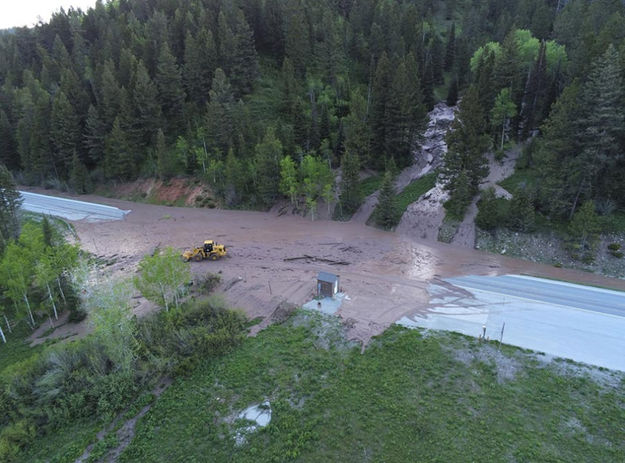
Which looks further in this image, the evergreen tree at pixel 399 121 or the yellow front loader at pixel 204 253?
the evergreen tree at pixel 399 121

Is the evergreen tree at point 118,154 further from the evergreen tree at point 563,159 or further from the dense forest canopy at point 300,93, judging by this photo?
the evergreen tree at point 563,159

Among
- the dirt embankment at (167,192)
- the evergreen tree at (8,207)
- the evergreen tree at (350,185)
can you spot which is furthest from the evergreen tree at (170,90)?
the evergreen tree at (350,185)

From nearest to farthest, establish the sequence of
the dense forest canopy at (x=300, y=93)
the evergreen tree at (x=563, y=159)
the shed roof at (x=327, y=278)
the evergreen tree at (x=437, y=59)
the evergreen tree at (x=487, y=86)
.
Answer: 1. the shed roof at (x=327, y=278)
2. the evergreen tree at (x=563, y=159)
3. the dense forest canopy at (x=300, y=93)
4. the evergreen tree at (x=487, y=86)
5. the evergreen tree at (x=437, y=59)

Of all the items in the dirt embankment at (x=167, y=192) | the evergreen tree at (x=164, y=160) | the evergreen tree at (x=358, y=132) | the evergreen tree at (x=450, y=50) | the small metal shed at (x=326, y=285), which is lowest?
the small metal shed at (x=326, y=285)

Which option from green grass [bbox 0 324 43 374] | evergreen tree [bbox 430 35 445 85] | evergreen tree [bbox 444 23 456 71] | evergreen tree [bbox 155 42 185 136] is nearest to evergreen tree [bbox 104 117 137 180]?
evergreen tree [bbox 155 42 185 136]

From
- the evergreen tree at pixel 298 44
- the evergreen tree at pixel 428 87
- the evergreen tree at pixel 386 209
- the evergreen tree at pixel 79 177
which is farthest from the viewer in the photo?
the evergreen tree at pixel 298 44

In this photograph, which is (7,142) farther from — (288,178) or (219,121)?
(288,178)

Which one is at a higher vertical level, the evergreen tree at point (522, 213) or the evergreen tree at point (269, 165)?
the evergreen tree at point (269, 165)
